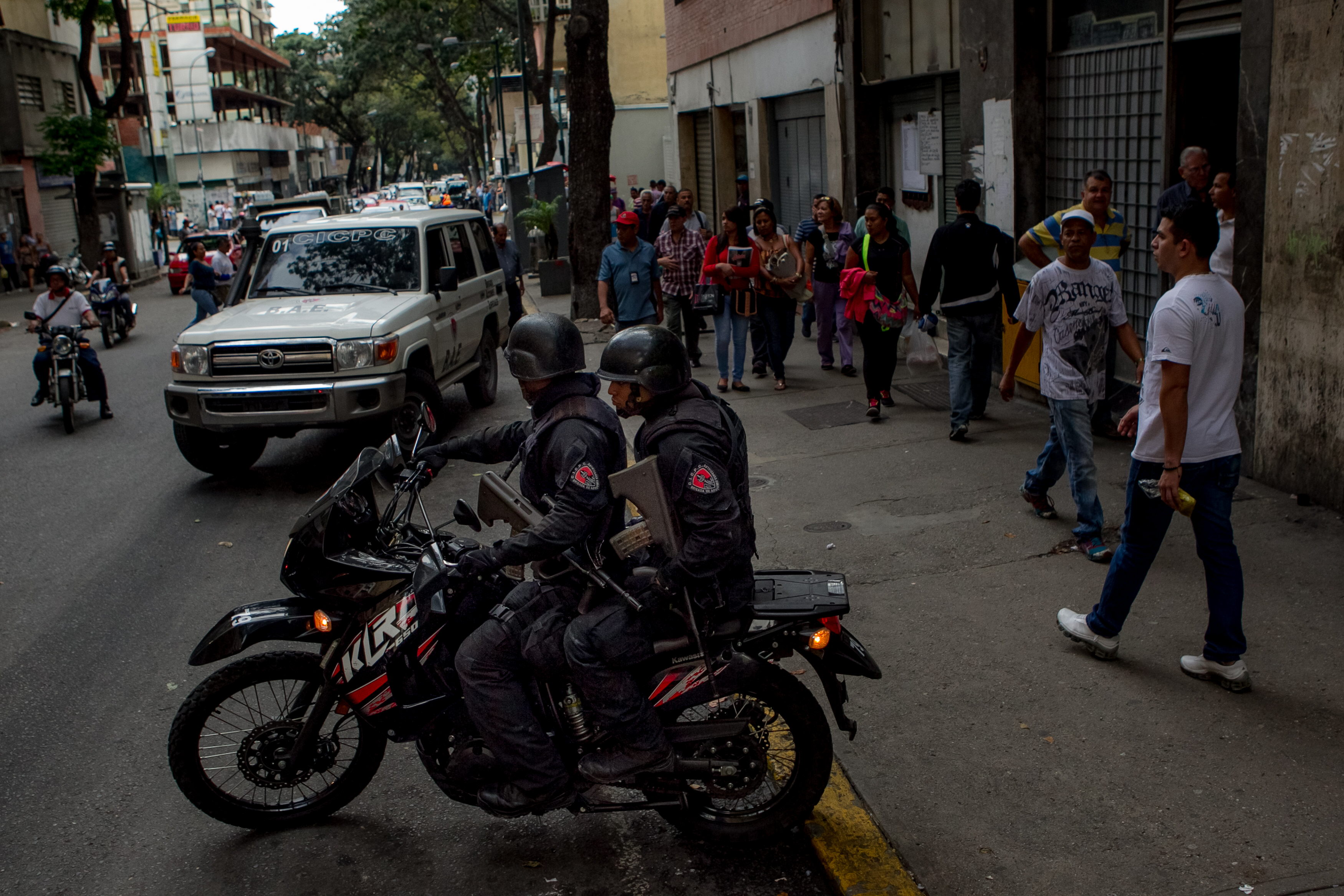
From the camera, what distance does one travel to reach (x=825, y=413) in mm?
10398

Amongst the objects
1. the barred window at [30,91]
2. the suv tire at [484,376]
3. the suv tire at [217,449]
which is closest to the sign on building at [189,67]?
the barred window at [30,91]

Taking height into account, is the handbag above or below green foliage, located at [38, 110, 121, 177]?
below

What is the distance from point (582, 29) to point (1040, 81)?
8460 mm

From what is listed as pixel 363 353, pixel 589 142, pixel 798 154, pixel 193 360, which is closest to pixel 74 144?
pixel 589 142

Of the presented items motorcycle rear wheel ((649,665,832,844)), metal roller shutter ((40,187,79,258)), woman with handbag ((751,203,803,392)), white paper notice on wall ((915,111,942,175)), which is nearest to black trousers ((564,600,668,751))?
motorcycle rear wheel ((649,665,832,844))

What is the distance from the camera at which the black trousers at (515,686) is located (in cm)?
373

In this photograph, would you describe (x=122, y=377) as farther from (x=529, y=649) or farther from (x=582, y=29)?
(x=529, y=649)

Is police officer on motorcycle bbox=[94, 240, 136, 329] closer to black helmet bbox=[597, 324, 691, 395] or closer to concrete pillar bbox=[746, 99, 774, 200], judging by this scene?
concrete pillar bbox=[746, 99, 774, 200]

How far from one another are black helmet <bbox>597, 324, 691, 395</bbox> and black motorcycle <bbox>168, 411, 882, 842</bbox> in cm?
52

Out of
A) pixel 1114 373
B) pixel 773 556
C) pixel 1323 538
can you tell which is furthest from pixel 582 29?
pixel 1323 538

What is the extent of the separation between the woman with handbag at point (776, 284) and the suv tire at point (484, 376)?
2866 mm

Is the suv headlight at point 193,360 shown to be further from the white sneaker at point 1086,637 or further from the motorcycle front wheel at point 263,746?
the white sneaker at point 1086,637

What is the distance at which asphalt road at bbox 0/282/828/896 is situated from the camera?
3957mm

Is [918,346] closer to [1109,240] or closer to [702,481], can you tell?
[1109,240]
